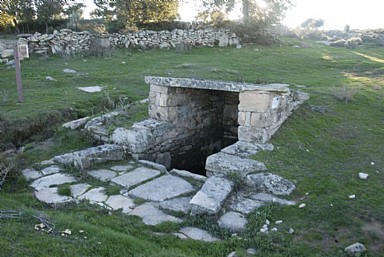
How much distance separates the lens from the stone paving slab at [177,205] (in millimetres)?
5043

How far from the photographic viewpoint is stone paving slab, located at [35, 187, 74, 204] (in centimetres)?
512

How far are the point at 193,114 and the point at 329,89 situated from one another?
3.81m

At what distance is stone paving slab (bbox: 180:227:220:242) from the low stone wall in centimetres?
1272

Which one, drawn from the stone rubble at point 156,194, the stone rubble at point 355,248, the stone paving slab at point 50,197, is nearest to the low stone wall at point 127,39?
the stone rubble at point 156,194

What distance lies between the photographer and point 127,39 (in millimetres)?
17312

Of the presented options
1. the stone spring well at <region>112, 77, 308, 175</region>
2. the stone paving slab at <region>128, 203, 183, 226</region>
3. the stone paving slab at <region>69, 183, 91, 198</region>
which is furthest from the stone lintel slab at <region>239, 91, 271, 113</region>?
the stone paving slab at <region>69, 183, 91, 198</region>

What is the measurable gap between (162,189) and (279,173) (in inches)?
69.5

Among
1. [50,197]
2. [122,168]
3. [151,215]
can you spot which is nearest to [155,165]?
[122,168]

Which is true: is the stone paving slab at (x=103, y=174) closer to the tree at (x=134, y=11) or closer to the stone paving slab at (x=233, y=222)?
the stone paving slab at (x=233, y=222)

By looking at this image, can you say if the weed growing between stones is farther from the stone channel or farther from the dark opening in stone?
the dark opening in stone

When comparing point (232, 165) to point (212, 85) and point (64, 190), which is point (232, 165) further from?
point (64, 190)

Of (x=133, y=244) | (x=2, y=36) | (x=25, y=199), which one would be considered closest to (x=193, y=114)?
(x=25, y=199)

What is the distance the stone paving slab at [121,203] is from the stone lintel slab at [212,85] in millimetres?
2661

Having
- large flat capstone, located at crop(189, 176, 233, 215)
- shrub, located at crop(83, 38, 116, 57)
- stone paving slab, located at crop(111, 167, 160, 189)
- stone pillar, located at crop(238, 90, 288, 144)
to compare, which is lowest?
stone paving slab, located at crop(111, 167, 160, 189)
